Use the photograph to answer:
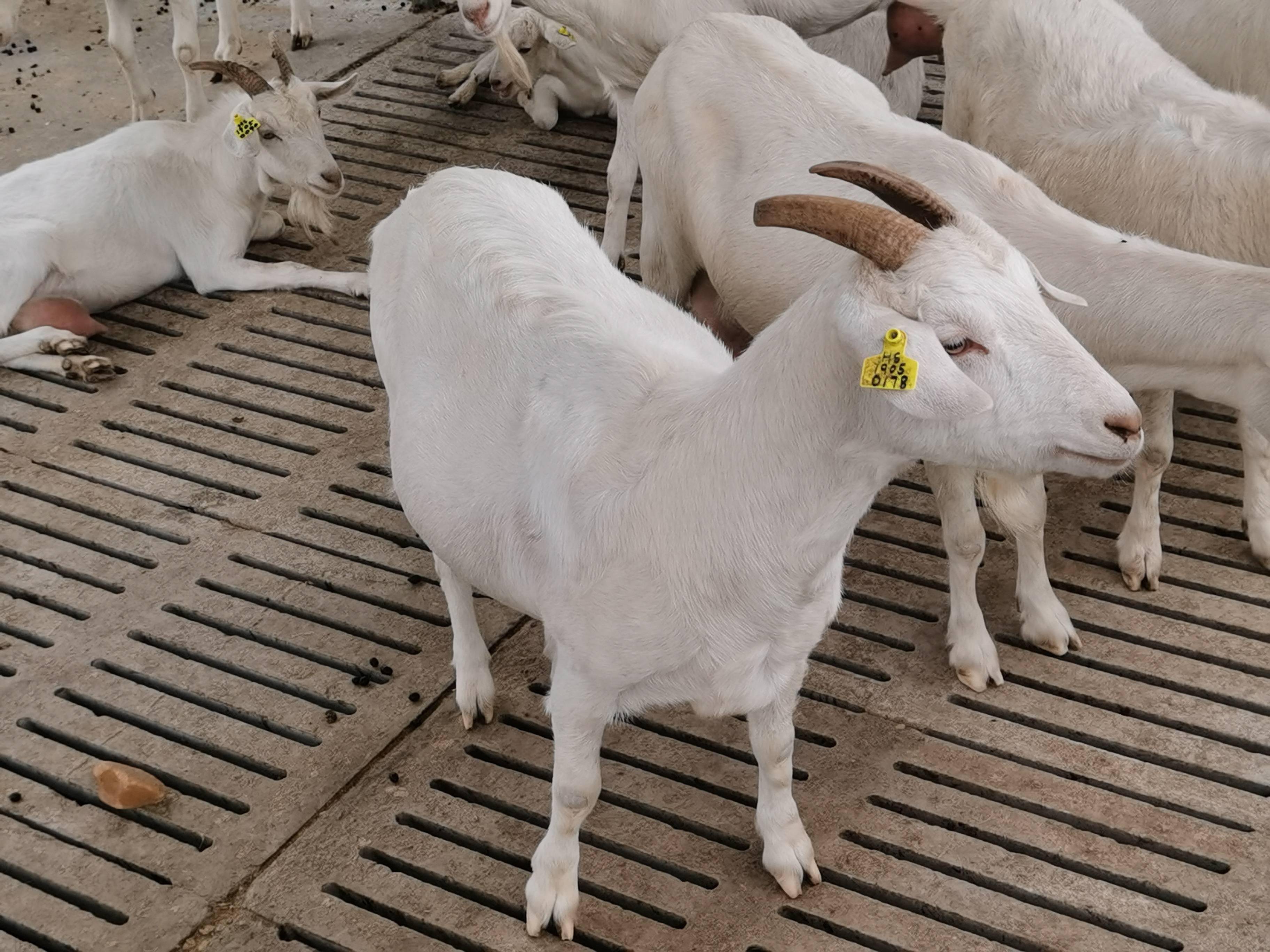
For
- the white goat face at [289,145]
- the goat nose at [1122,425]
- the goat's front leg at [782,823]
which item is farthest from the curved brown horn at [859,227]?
the white goat face at [289,145]

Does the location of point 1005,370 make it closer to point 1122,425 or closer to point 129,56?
point 1122,425

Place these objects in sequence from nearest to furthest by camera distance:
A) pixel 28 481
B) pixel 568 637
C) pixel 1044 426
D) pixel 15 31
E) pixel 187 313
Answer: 1. pixel 1044 426
2. pixel 568 637
3. pixel 28 481
4. pixel 187 313
5. pixel 15 31

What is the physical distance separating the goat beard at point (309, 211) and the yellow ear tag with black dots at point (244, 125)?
31cm

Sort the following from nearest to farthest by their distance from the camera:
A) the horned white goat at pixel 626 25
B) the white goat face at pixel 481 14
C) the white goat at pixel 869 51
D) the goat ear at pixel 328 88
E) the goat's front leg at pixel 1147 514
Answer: the goat's front leg at pixel 1147 514 < the horned white goat at pixel 626 25 < the white goat face at pixel 481 14 < the white goat at pixel 869 51 < the goat ear at pixel 328 88

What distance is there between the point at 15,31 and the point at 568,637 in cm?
729

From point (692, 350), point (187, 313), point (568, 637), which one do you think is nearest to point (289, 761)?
point (568, 637)

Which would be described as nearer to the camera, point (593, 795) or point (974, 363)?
point (974, 363)

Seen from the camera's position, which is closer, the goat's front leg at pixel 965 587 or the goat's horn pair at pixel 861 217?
the goat's horn pair at pixel 861 217

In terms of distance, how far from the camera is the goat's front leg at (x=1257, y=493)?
4254mm

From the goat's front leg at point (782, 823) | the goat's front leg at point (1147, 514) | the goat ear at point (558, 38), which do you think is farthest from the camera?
the goat ear at point (558, 38)

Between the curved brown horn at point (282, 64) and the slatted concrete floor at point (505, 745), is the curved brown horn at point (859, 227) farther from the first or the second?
the curved brown horn at point (282, 64)

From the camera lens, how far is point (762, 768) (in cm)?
333

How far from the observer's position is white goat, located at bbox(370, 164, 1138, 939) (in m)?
2.43

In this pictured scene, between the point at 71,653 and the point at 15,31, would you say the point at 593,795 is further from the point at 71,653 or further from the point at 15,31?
the point at 15,31
